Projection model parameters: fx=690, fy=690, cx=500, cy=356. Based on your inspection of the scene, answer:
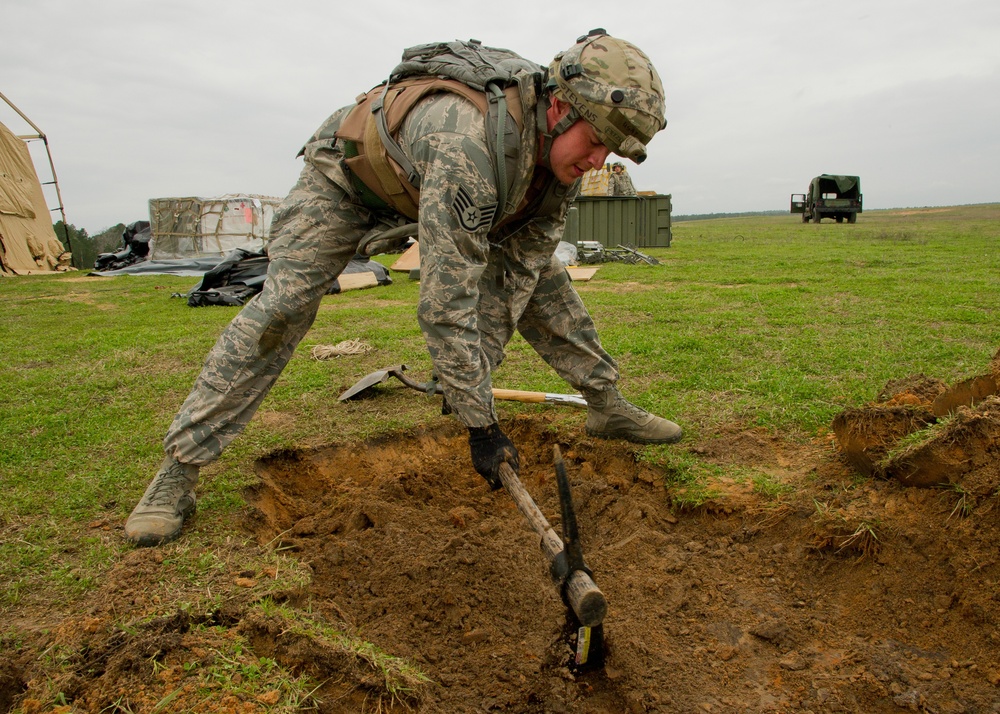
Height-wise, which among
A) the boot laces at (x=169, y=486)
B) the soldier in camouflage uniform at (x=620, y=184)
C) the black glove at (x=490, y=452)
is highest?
the soldier in camouflage uniform at (x=620, y=184)

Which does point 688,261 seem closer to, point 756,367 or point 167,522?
point 756,367

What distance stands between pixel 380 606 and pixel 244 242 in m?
15.0

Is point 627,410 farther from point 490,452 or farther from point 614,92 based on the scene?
point 614,92

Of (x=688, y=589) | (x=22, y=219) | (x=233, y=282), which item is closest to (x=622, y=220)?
(x=233, y=282)

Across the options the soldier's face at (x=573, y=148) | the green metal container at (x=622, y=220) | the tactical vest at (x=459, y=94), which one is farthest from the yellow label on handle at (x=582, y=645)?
the green metal container at (x=622, y=220)

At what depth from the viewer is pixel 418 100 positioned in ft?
7.43

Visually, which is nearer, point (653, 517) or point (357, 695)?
point (357, 695)

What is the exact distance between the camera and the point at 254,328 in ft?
8.27

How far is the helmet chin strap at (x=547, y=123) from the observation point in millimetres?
2199

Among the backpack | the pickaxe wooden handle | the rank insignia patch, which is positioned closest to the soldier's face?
the backpack

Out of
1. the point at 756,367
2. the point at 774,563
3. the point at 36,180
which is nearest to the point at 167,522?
the point at 774,563

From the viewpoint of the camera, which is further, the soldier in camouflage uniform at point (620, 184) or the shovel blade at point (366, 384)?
the soldier in camouflage uniform at point (620, 184)

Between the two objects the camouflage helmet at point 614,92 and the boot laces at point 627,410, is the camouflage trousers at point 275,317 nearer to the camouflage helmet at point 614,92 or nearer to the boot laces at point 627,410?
the camouflage helmet at point 614,92

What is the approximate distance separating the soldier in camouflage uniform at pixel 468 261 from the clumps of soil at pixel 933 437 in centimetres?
84
